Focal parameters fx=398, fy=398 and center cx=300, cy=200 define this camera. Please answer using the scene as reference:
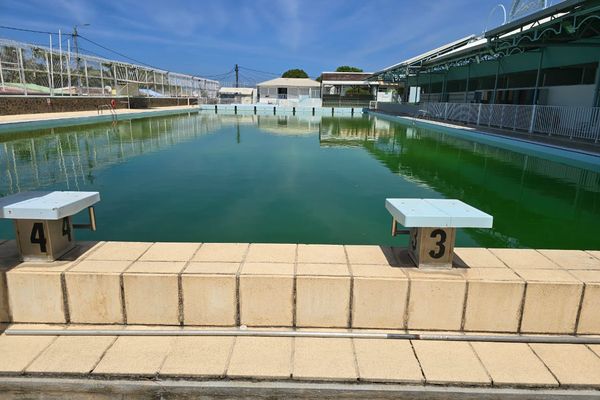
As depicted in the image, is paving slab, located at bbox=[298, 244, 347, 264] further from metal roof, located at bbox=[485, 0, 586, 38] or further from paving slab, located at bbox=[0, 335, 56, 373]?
metal roof, located at bbox=[485, 0, 586, 38]

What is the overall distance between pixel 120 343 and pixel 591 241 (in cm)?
550

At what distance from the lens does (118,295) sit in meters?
2.65

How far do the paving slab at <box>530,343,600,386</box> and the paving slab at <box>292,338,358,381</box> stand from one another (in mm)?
1189

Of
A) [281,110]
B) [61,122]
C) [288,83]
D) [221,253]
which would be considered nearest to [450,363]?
[221,253]

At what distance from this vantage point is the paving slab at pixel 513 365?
2.25 metres

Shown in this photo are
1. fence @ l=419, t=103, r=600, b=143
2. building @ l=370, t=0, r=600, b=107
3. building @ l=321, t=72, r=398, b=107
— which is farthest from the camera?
building @ l=321, t=72, r=398, b=107

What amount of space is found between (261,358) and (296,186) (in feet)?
18.5

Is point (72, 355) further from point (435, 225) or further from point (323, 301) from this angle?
point (435, 225)

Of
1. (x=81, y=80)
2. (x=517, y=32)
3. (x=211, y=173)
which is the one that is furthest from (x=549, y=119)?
(x=81, y=80)

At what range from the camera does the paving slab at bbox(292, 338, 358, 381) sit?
89.4 inches

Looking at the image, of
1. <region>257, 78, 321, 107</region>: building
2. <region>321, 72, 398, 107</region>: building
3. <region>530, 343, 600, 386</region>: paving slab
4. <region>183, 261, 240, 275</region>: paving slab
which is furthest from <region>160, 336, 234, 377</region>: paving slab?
<region>257, 78, 321, 107</region>: building

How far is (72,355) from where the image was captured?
240cm

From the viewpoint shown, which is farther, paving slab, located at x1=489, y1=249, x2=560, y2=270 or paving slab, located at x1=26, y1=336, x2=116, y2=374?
paving slab, located at x1=489, y1=249, x2=560, y2=270

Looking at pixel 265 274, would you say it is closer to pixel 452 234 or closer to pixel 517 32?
pixel 452 234
